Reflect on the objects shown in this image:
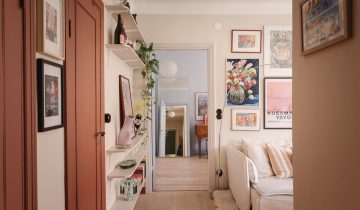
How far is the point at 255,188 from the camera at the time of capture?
2.69 meters

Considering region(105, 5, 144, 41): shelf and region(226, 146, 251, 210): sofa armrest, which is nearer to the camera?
region(105, 5, 144, 41): shelf

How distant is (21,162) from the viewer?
94cm

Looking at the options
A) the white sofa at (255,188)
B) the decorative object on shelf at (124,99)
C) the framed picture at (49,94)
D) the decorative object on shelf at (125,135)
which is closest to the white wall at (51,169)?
the framed picture at (49,94)

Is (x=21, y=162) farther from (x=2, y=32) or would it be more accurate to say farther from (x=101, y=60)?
(x=101, y=60)

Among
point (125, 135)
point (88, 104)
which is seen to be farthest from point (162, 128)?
point (88, 104)

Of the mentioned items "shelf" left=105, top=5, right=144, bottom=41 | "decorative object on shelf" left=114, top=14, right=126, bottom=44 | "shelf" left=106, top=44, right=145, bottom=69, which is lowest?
"shelf" left=106, top=44, right=145, bottom=69

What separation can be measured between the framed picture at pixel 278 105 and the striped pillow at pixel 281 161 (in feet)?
1.81

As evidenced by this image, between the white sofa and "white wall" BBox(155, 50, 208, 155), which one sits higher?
A: "white wall" BBox(155, 50, 208, 155)

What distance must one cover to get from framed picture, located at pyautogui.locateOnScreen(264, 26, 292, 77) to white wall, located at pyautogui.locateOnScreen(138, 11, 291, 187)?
0.10 metres

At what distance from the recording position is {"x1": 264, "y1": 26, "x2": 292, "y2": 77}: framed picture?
11.8 feet

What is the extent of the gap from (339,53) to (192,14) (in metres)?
2.77

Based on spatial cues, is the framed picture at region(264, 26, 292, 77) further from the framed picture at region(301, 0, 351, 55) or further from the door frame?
the framed picture at region(301, 0, 351, 55)

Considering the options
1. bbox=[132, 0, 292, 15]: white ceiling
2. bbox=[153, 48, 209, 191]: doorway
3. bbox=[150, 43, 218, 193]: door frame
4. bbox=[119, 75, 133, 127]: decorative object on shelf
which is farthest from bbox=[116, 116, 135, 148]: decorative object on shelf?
bbox=[153, 48, 209, 191]: doorway

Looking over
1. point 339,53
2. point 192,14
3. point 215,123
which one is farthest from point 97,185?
point 192,14
